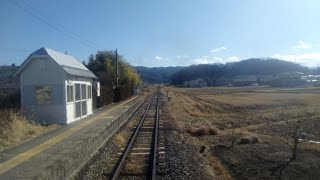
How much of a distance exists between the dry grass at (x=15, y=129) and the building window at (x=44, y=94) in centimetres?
216

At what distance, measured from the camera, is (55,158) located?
12023mm

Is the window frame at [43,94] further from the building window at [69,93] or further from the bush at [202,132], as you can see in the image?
the bush at [202,132]

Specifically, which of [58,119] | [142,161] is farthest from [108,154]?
[58,119]

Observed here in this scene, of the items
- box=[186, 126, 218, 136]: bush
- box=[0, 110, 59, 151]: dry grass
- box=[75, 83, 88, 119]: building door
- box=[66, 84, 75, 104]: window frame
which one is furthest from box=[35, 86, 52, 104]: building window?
box=[186, 126, 218, 136]: bush

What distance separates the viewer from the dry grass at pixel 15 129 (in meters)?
15.7

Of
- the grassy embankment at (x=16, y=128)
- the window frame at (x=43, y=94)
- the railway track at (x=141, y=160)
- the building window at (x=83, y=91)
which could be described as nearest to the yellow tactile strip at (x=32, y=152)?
the grassy embankment at (x=16, y=128)

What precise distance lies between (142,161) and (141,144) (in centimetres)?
415

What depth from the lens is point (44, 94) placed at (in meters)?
21.8

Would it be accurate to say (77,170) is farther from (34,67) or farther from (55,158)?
(34,67)

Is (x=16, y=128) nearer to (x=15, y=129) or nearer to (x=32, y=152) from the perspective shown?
(x=15, y=129)

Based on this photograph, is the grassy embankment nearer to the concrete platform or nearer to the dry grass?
the dry grass

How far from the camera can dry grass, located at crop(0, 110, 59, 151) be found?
1566 centimetres

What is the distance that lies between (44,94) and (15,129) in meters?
4.93

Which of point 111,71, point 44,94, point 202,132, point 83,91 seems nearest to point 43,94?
point 44,94
